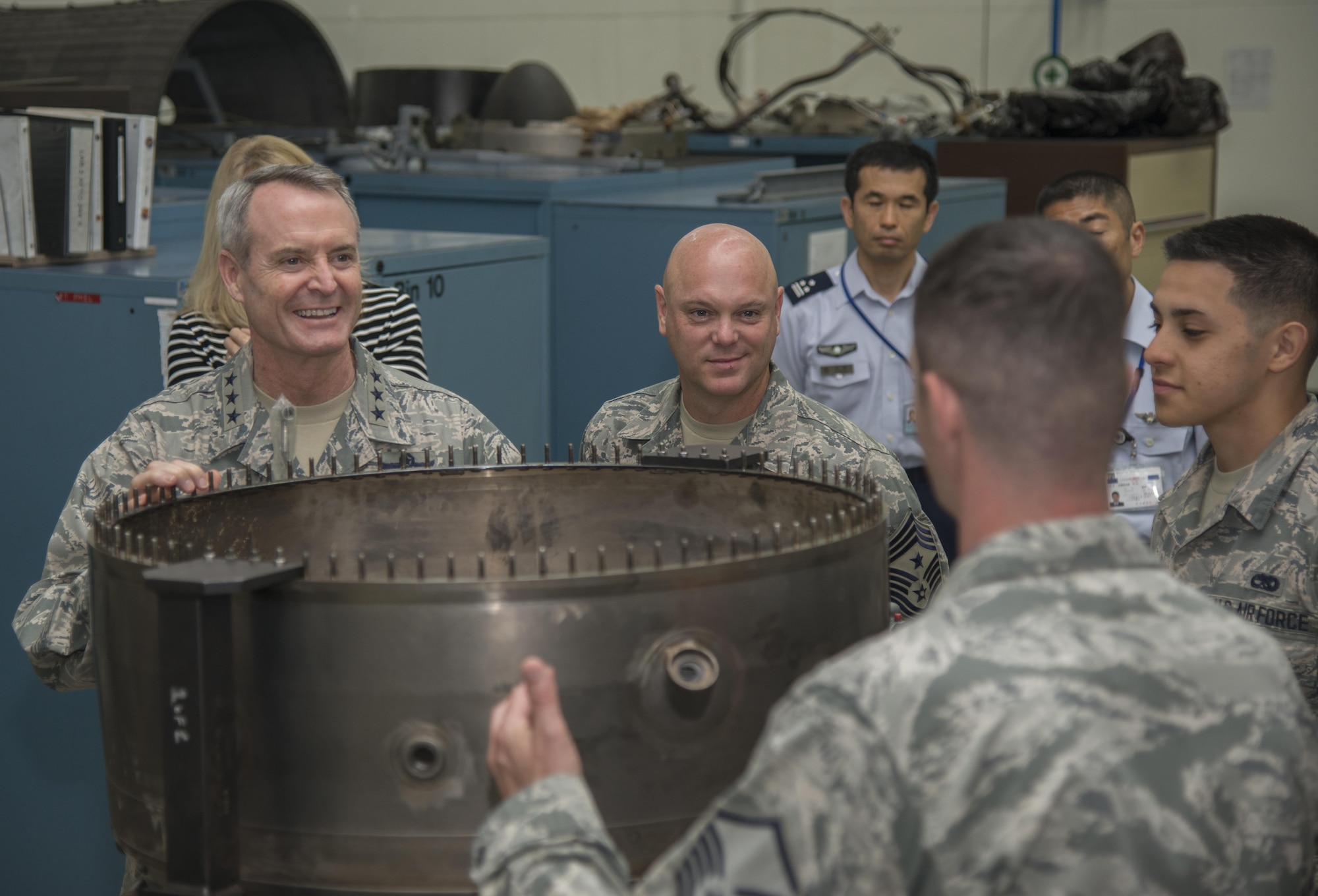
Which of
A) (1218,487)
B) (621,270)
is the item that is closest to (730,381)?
(1218,487)

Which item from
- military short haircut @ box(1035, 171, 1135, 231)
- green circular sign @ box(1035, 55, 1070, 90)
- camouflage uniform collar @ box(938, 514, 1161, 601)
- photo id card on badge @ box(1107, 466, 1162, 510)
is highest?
green circular sign @ box(1035, 55, 1070, 90)

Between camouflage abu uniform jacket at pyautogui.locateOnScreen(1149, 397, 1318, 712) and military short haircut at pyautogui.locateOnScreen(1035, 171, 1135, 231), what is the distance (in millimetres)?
1497

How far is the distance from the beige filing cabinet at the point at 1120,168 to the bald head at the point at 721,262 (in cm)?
293

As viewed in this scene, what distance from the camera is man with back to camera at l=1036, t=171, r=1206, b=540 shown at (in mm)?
2693

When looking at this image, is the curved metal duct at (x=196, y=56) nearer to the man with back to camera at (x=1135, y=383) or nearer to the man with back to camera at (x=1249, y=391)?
the man with back to camera at (x=1135, y=383)

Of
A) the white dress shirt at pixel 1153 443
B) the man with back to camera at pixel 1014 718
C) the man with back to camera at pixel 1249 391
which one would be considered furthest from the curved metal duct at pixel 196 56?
the man with back to camera at pixel 1014 718

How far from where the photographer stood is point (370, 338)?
238 centimetres

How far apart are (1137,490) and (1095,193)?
0.80 metres

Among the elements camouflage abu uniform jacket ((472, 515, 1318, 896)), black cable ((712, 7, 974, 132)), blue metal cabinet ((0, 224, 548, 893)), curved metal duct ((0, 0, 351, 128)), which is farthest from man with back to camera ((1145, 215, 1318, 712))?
black cable ((712, 7, 974, 132))

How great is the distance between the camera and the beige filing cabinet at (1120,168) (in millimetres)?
4789

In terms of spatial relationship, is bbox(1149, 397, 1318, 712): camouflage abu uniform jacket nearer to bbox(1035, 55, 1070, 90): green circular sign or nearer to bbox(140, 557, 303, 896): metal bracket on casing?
bbox(140, 557, 303, 896): metal bracket on casing

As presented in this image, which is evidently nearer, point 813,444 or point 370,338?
point 813,444

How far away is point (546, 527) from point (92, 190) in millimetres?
1681

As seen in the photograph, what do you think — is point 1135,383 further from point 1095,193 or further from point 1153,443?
point 1095,193
